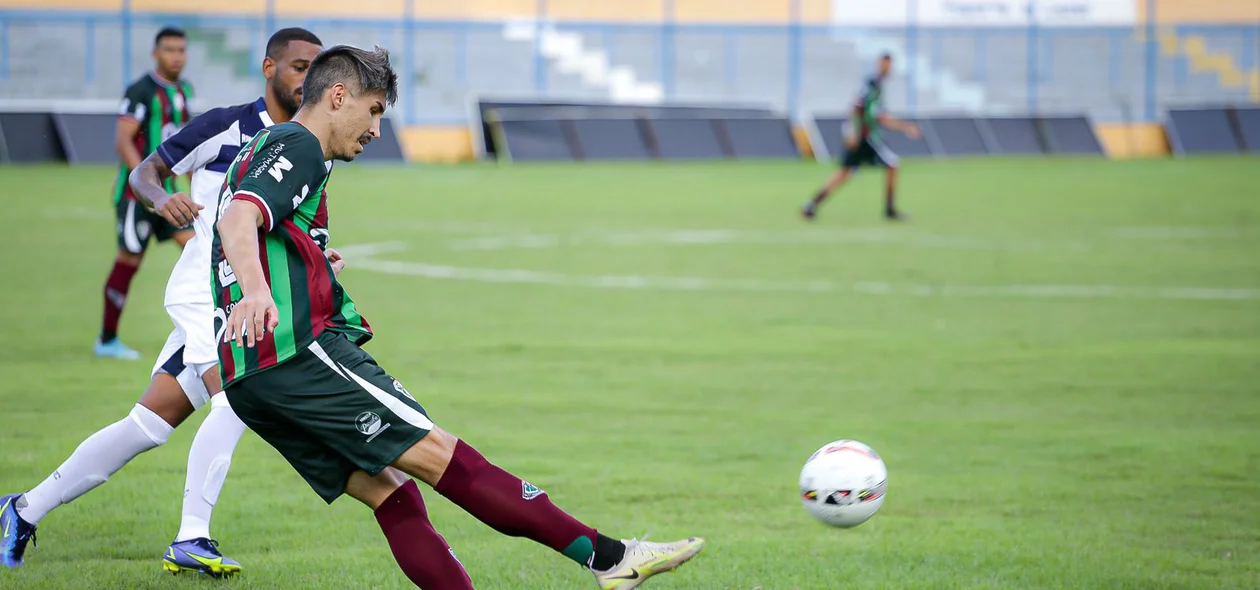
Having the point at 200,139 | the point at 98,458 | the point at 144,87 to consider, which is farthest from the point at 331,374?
the point at 144,87

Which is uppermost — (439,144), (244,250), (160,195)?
(244,250)

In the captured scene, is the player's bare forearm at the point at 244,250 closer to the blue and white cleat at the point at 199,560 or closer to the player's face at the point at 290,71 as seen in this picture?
the player's face at the point at 290,71

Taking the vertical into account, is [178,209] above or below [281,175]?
below

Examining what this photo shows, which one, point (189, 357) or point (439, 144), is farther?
point (439, 144)

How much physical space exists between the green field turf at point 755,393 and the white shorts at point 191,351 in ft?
2.23

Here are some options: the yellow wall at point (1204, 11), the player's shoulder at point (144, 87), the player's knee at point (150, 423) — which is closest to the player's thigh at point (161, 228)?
the player's shoulder at point (144, 87)

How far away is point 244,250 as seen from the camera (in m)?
3.98

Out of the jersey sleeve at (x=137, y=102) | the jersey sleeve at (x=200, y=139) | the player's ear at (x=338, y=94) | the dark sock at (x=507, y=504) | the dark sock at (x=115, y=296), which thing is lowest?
the dark sock at (x=115, y=296)

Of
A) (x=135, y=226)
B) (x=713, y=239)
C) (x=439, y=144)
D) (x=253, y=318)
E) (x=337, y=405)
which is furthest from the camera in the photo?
(x=439, y=144)

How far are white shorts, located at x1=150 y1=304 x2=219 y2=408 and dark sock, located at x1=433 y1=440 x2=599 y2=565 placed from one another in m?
1.30

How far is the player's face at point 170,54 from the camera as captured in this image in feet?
32.7

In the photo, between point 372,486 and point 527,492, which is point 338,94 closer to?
point 372,486

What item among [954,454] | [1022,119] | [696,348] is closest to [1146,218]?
[696,348]

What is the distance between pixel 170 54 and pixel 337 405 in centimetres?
663
